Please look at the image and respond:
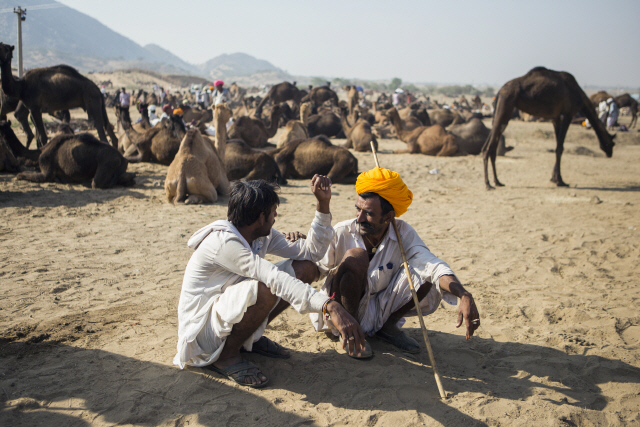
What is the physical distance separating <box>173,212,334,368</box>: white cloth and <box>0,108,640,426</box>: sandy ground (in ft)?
1.11

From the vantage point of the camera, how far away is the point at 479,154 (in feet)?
48.5

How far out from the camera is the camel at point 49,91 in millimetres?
9727

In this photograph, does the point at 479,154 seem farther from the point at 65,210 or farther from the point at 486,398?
the point at 486,398

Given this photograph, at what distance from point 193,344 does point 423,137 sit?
1232cm

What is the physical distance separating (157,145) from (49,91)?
98.6 inches

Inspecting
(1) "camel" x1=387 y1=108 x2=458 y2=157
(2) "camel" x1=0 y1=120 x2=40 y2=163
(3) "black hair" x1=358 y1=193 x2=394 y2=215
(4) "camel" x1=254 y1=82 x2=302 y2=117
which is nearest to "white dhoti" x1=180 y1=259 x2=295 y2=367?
(3) "black hair" x1=358 y1=193 x2=394 y2=215

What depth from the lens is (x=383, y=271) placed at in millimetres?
3477

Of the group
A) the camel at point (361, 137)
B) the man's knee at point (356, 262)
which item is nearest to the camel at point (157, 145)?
the camel at point (361, 137)

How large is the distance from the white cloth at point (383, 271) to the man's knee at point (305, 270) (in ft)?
0.89

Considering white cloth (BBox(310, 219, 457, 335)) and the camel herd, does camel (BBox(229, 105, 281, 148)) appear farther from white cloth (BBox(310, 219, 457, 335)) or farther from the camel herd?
white cloth (BBox(310, 219, 457, 335))

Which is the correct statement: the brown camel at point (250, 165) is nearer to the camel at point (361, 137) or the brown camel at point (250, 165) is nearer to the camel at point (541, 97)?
the camel at point (541, 97)

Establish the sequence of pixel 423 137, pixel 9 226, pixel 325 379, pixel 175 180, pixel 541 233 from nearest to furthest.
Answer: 1. pixel 325 379
2. pixel 9 226
3. pixel 541 233
4. pixel 175 180
5. pixel 423 137

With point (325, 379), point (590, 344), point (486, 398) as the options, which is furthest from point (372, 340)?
point (590, 344)

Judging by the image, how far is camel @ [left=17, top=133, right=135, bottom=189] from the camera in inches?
335
